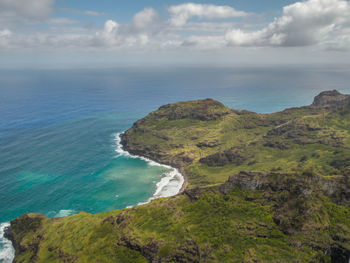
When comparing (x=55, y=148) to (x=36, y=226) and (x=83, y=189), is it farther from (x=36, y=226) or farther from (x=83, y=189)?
(x=36, y=226)

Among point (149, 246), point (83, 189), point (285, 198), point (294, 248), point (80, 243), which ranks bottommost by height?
point (83, 189)

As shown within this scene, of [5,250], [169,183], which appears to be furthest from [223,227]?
[5,250]

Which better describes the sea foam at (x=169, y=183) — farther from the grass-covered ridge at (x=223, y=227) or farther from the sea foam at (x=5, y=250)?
the sea foam at (x=5, y=250)

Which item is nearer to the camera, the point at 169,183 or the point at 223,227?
the point at 223,227

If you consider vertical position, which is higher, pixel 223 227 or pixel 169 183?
pixel 223 227

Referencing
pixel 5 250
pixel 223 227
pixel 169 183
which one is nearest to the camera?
pixel 223 227

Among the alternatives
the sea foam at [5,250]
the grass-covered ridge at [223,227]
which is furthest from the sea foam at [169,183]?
the sea foam at [5,250]

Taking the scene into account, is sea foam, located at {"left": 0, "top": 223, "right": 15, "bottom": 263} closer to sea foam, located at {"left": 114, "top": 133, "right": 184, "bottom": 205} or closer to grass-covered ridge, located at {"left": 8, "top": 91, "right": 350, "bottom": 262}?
grass-covered ridge, located at {"left": 8, "top": 91, "right": 350, "bottom": 262}

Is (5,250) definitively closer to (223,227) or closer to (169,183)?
(169,183)

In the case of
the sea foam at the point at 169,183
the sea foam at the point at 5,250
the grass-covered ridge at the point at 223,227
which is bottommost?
the sea foam at the point at 169,183

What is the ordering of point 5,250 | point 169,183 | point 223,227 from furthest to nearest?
point 169,183
point 5,250
point 223,227

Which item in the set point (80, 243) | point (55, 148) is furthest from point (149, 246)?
point (55, 148)
